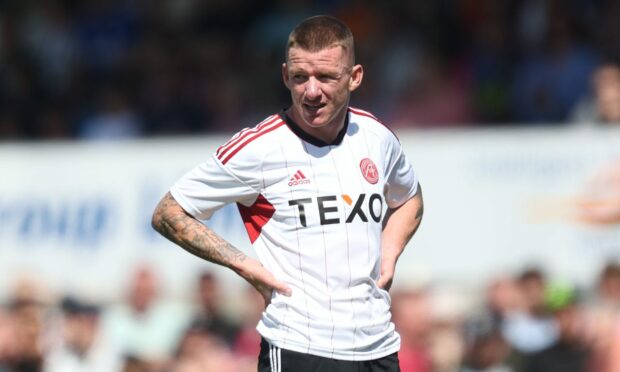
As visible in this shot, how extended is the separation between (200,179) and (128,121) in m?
8.78

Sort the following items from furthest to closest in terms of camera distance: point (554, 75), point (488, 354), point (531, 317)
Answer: point (554, 75) < point (531, 317) < point (488, 354)

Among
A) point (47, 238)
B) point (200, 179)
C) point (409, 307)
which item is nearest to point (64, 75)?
point (47, 238)

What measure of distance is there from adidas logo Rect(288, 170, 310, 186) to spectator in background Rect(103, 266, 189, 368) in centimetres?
611

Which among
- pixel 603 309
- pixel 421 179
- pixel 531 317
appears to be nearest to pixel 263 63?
pixel 421 179

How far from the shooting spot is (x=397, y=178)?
6.53 meters

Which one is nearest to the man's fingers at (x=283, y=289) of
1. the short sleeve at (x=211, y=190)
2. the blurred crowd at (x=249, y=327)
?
the short sleeve at (x=211, y=190)

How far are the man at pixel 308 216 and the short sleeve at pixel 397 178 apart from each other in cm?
25

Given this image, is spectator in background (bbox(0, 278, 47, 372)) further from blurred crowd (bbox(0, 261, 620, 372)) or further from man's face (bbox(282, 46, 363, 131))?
man's face (bbox(282, 46, 363, 131))

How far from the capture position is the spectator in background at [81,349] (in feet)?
38.4

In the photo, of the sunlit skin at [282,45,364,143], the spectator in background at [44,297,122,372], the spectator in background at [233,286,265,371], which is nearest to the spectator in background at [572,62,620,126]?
the spectator in background at [233,286,265,371]

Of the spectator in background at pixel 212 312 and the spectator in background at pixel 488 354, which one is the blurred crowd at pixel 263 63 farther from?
the spectator in background at pixel 212 312

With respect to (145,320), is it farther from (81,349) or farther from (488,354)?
(488,354)

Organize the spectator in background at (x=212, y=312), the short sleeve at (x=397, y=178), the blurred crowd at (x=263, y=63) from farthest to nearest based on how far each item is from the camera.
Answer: the blurred crowd at (x=263, y=63)
the spectator in background at (x=212, y=312)
the short sleeve at (x=397, y=178)

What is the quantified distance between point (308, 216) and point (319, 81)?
0.55 m
